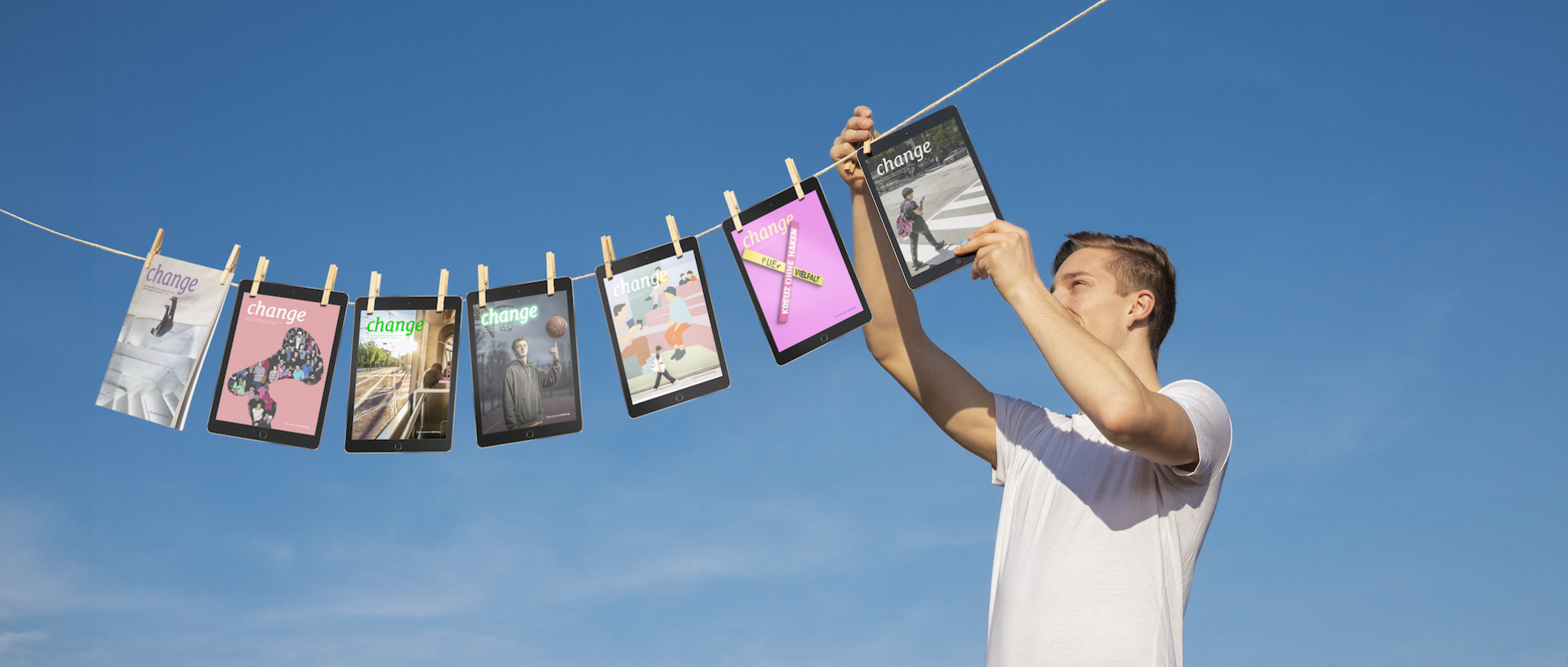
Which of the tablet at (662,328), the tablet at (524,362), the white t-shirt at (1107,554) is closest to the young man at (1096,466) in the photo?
the white t-shirt at (1107,554)

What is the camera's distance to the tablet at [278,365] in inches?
131

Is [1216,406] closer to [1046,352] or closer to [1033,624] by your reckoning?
[1046,352]

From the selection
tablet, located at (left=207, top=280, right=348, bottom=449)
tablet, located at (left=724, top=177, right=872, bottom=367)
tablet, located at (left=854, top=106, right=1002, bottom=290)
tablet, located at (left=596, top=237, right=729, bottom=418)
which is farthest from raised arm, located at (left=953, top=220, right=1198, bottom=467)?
tablet, located at (left=207, top=280, right=348, bottom=449)

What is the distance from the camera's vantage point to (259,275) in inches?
135

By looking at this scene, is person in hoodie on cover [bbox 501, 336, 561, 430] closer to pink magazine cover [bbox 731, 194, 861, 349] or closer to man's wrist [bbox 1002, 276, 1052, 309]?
pink magazine cover [bbox 731, 194, 861, 349]

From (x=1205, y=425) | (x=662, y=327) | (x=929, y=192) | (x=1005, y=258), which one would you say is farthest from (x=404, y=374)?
(x=1205, y=425)

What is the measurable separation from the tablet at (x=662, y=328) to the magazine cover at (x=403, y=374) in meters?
0.62

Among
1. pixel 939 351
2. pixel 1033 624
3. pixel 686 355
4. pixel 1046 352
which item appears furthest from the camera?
pixel 686 355

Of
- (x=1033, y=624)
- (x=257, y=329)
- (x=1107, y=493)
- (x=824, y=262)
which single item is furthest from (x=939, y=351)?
(x=257, y=329)

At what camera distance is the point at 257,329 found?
11.2 feet

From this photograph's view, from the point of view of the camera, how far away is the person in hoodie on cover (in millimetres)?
3322

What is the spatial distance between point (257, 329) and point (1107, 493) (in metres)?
2.79

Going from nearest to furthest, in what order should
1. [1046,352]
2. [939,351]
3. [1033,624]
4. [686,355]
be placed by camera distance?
[1046,352] → [1033,624] → [939,351] → [686,355]

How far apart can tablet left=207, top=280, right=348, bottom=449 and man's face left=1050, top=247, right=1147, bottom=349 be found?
242 cm
